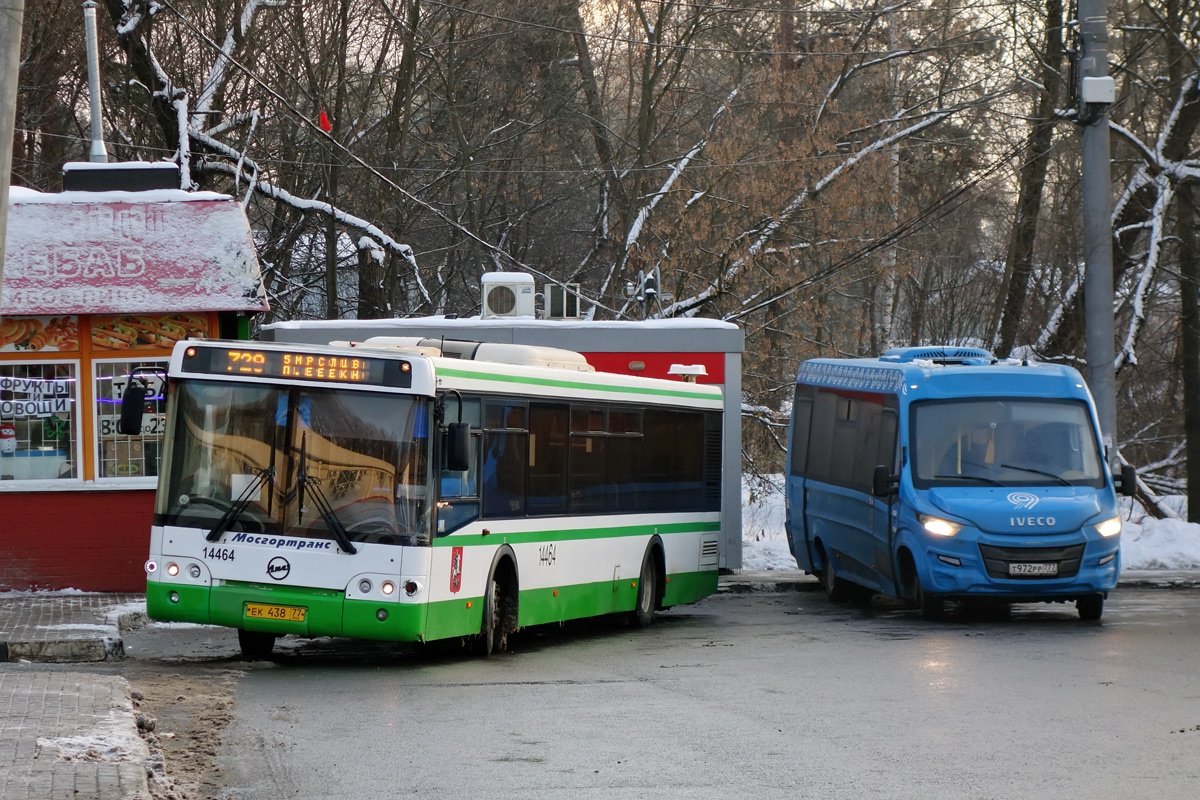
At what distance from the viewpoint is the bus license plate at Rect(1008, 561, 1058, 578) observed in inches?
615

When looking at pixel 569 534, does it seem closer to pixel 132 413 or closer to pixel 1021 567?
pixel 132 413

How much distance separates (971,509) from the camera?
626 inches

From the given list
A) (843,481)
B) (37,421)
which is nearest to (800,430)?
(843,481)

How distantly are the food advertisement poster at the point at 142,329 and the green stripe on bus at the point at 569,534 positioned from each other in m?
5.25

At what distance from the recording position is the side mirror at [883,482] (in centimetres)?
1661

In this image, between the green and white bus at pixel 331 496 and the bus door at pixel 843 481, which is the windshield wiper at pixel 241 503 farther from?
the bus door at pixel 843 481

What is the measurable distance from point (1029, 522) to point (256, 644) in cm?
734

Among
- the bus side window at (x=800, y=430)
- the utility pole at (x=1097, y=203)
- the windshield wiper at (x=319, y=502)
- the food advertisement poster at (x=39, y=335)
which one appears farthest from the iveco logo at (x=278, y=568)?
the utility pole at (x=1097, y=203)

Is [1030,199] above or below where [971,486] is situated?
above

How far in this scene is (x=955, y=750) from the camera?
855cm

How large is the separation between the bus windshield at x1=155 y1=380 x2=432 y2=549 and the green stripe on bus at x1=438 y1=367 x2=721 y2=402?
0.65m

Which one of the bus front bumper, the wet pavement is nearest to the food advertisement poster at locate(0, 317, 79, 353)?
the wet pavement

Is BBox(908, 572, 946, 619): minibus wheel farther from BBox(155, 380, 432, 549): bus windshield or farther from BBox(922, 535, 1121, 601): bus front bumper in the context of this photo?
BBox(155, 380, 432, 549): bus windshield

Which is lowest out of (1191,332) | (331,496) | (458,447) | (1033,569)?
(1033,569)
